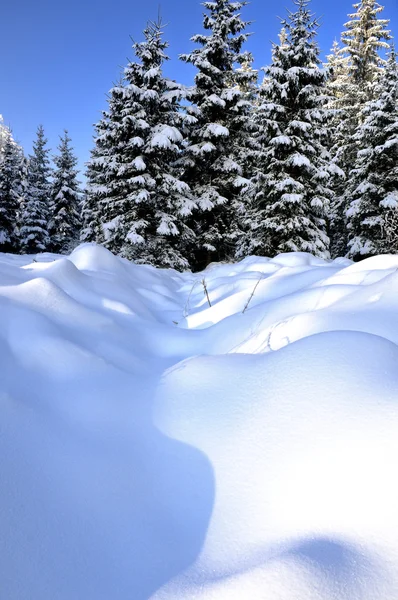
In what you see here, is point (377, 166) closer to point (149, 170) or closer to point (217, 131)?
point (217, 131)

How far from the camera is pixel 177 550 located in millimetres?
1043

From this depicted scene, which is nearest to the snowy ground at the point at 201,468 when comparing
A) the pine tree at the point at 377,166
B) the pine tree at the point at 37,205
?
the pine tree at the point at 377,166

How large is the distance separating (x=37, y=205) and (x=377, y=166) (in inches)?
825

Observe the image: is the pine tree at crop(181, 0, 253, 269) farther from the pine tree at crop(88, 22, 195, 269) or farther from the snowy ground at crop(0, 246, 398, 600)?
the snowy ground at crop(0, 246, 398, 600)

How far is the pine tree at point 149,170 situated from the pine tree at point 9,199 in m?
15.3

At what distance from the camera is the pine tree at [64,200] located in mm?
24984

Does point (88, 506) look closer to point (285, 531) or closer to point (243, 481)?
point (243, 481)

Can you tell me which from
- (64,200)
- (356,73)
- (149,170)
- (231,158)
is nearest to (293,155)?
(231,158)

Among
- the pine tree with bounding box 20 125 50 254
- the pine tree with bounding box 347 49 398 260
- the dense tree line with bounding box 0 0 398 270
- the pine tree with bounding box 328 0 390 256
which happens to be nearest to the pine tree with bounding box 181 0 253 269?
the dense tree line with bounding box 0 0 398 270

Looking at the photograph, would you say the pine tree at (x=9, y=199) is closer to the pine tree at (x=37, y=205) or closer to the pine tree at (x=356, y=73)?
the pine tree at (x=37, y=205)

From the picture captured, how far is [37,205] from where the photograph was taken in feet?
78.3

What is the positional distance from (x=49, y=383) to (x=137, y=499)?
0.75 metres

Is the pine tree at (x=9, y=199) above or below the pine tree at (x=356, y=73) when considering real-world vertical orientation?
below

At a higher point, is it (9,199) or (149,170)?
(9,199)
